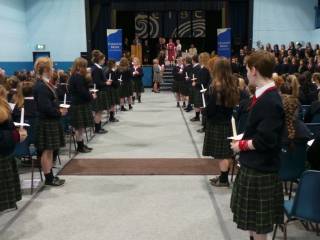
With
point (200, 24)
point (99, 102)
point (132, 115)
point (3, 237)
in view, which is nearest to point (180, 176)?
point (3, 237)

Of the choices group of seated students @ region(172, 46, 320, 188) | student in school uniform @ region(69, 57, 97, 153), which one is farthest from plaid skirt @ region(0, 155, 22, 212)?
student in school uniform @ region(69, 57, 97, 153)

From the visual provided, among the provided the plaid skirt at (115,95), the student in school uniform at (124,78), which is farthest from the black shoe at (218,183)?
the student in school uniform at (124,78)

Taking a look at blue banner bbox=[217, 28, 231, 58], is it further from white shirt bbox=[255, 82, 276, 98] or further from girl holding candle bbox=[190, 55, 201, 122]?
white shirt bbox=[255, 82, 276, 98]

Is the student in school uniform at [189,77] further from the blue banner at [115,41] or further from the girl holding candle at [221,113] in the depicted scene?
the blue banner at [115,41]

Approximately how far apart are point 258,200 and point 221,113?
2274 millimetres

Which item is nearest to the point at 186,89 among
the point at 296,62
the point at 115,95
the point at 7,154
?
the point at 115,95

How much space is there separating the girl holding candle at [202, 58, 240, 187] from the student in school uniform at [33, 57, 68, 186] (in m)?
1.80

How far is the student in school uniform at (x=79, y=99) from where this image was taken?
6.84 m

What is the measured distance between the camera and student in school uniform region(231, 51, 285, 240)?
2764 millimetres

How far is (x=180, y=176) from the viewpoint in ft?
19.1

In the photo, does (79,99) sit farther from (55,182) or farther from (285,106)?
(285,106)

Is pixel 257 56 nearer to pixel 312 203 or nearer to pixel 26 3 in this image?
pixel 312 203

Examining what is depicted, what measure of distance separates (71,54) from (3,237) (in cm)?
1652

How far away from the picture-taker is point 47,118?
17.1 ft
